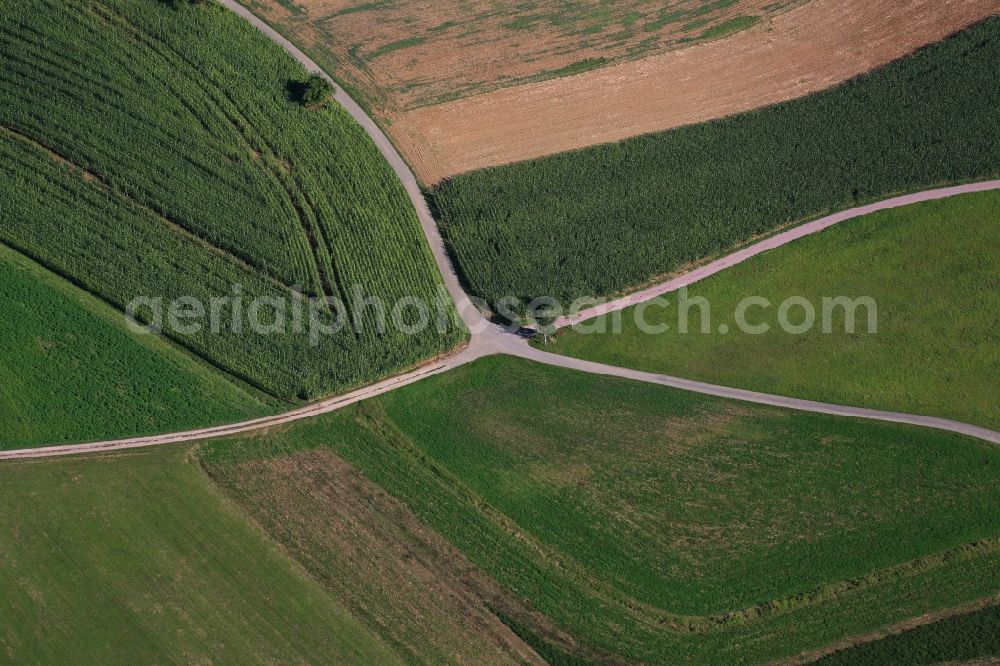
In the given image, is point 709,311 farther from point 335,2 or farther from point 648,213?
point 335,2

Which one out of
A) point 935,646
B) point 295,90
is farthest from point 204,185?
point 935,646

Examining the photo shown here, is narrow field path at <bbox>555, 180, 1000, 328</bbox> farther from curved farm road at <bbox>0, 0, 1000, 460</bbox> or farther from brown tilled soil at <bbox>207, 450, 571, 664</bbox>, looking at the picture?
brown tilled soil at <bbox>207, 450, 571, 664</bbox>

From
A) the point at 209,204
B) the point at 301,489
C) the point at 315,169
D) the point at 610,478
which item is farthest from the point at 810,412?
the point at 209,204

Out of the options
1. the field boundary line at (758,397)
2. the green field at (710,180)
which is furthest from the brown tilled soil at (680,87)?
the field boundary line at (758,397)

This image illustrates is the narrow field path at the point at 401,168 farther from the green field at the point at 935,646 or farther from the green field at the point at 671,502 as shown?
the green field at the point at 935,646

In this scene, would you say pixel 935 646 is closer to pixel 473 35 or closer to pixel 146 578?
pixel 146 578

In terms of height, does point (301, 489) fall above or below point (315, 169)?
below
